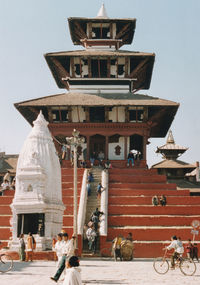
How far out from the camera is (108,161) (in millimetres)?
31047

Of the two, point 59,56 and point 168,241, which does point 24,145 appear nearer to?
point 168,241

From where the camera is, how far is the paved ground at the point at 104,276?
11.7m

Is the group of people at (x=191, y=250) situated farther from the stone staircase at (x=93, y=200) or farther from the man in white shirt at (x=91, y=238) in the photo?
the stone staircase at (x=93, y=200)

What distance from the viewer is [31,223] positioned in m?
18.5

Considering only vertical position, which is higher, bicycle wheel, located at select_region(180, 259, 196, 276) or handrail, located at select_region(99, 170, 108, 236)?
handrail, located at select_region(99, 170, 108, 236)

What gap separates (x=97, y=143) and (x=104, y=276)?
874 inches

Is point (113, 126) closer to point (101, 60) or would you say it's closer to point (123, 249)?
point (101, 60)

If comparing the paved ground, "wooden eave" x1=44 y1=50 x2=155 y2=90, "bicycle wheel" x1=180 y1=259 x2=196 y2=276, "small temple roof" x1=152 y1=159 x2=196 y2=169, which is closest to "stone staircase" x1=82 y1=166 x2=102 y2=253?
the paved ground

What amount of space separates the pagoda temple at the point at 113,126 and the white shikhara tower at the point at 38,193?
241 cm

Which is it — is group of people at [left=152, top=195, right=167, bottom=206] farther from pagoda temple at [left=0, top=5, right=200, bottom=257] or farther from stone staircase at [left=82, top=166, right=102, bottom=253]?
stone staircase at [left=82, top=166, right=102, bottom=253]

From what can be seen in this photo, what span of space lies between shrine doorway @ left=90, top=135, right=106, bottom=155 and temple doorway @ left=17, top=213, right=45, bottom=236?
16.3 m

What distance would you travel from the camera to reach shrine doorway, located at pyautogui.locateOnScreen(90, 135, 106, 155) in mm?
34594

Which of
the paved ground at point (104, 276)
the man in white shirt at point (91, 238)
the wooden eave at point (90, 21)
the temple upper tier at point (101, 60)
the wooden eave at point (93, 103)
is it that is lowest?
the paved ground at point (104, 276)

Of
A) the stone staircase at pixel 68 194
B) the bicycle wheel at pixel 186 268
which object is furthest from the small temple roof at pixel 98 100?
the bicycle wheel at pixel 186 268
